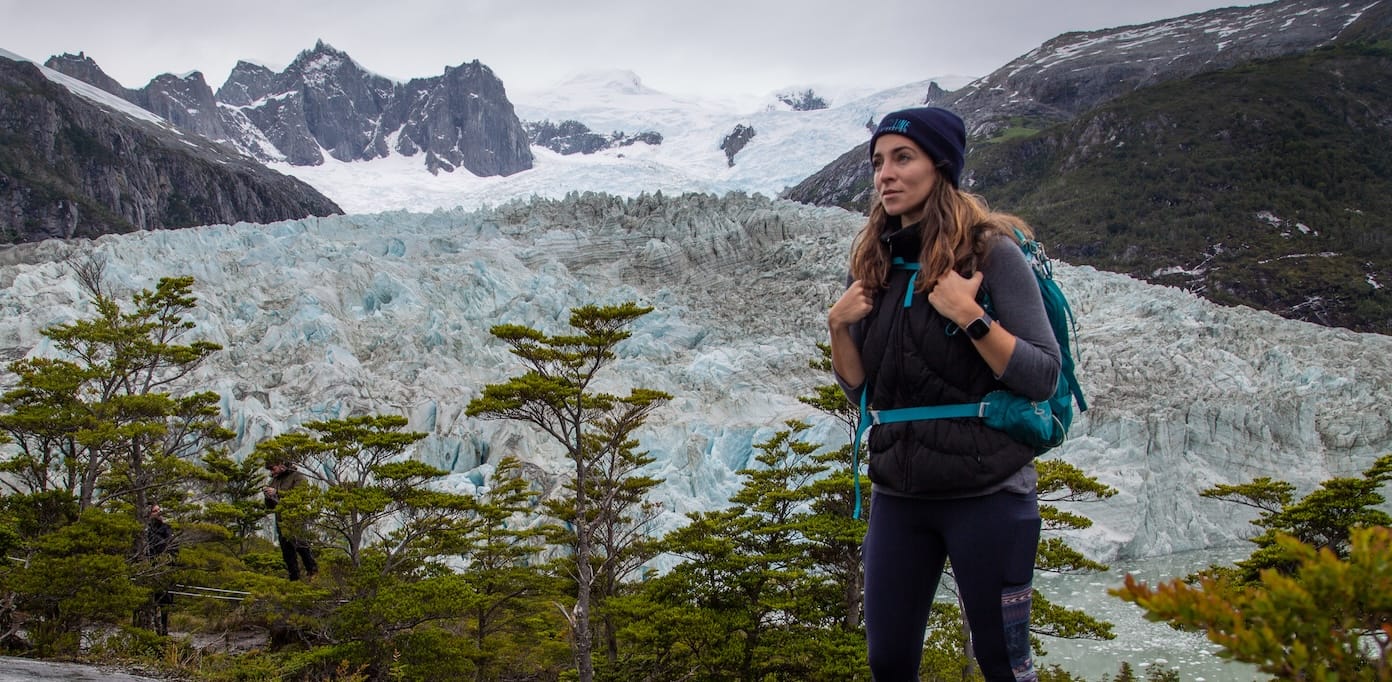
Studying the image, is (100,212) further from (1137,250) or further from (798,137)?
(1137,250)

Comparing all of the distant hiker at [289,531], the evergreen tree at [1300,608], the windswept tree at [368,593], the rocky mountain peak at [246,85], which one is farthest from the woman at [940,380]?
the rocky mountain peak at [246,85]

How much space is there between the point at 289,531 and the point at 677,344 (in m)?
19.1

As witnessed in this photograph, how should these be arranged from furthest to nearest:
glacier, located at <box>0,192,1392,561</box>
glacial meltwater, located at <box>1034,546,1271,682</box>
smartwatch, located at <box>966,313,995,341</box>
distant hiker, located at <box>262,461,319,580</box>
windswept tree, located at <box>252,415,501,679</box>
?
glacier, located at <box>0,192,1392,561</box> → glacial meltwater, located at <box>1034,546,1271,682</box> → distant hiker, located at <box>262,461,319,580</box> → windswept tree, located at <box>252,415,501,679</box> → smartwatch, located at <box>966,313,995,341</box>

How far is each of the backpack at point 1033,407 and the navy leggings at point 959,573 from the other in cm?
14

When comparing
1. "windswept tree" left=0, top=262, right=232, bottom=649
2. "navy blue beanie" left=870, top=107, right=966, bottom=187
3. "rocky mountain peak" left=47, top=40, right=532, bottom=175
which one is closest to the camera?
"navy blue beanie" left=870, top=107, right=966, bottom=187

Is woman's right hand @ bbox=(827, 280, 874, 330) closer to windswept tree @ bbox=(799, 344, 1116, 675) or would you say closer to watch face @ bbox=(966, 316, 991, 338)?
watch face @ bbox=(966, 316, 991, 338)

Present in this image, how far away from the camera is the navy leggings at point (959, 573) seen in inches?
63.1

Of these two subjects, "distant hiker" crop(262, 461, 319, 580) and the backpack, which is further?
"distant hiker" crop(262, 461, 319, 580)

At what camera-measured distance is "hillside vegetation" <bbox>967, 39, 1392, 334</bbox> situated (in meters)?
54.2

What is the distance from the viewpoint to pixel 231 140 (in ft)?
412

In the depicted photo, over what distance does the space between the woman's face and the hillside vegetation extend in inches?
2312

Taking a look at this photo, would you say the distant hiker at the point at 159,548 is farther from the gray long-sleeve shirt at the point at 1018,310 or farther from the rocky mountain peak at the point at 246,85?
the rocky mountain peak at the point at 246,85

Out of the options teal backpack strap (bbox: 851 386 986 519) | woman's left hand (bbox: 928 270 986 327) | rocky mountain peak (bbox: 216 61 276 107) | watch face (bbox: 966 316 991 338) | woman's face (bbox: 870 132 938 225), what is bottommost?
teal backpack strap (bbox: 851 386 986 519)

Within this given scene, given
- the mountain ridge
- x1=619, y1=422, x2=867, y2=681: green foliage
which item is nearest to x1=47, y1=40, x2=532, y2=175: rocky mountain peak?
the mountain ridge
